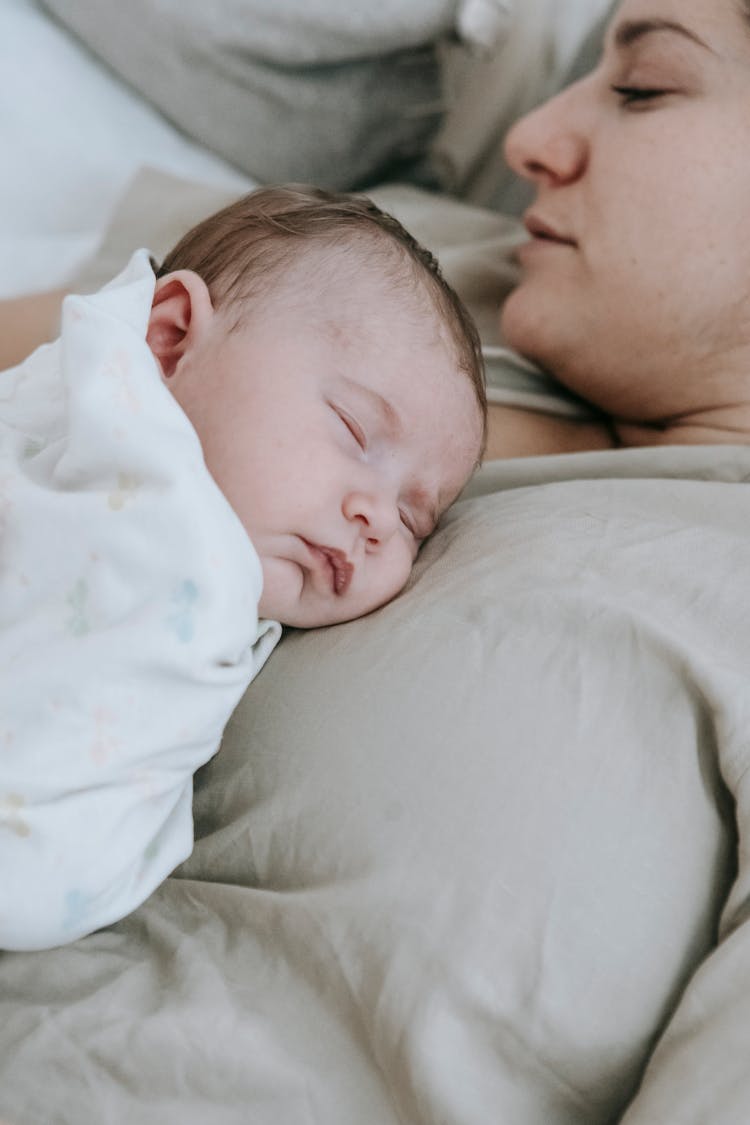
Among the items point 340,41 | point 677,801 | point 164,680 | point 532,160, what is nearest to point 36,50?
point 340,41

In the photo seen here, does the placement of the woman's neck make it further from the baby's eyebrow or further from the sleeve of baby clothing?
the sleeve of baby clothing

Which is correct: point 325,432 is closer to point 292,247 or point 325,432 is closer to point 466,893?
point 292,247

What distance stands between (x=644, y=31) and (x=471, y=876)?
103 cm

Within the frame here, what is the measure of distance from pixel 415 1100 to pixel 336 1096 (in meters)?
0.05

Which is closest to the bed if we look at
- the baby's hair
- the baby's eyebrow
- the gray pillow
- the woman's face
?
the baby's eyebrow

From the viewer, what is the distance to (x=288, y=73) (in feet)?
5.87

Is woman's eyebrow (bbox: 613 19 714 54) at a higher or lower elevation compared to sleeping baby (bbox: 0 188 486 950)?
higher

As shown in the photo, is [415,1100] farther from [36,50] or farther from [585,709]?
[36,50]

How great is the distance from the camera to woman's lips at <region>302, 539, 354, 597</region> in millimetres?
892

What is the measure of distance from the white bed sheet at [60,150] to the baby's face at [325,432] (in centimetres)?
96

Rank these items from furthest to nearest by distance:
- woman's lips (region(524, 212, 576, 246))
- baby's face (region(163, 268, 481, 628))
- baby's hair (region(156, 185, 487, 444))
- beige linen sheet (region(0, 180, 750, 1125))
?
woman's lips (region(524, 212, 576, 246))
baby's hair (region(156, 185, 487, 444))
baby's face (region(163, 268, 481, 628))
beige linen sheet (region(0, 180, 750, 1125))

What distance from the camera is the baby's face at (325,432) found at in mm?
871

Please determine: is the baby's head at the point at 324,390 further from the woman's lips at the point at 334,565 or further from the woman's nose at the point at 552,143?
the woman's nose at the point at 552,143

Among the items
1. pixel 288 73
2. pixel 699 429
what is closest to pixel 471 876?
pixel 699 429
